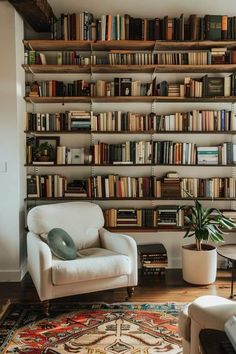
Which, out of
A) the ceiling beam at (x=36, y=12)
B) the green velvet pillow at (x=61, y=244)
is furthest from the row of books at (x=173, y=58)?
the green velvet pillow at (x=61, y=244)

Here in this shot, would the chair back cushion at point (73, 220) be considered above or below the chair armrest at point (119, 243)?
above

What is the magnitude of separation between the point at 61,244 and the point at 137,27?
8.07ft

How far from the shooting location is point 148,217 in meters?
3.97

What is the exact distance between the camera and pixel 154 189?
3977 millimetres

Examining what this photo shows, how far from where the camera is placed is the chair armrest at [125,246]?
3170 mm

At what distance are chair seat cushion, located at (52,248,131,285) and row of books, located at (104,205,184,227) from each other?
80cm

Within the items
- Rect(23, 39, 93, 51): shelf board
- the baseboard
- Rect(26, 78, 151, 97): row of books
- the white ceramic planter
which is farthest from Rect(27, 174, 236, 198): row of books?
Rect(23, 39, 93, 51): shelf board

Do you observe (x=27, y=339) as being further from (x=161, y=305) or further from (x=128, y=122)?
(x=128, y=122)

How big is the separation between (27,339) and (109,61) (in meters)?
2.84

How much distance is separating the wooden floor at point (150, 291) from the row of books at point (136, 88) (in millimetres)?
2006

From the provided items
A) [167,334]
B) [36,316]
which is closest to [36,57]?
[36,316]

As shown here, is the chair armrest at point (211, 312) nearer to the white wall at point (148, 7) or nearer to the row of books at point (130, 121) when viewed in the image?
the row of books at point (130, 121)

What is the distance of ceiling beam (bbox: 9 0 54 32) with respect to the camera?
3311 millimetres

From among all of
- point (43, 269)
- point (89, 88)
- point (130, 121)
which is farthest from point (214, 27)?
point (43, 269)
